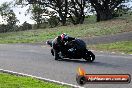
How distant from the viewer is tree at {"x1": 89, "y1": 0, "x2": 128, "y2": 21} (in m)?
58.2

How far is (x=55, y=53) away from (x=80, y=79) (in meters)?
11.7

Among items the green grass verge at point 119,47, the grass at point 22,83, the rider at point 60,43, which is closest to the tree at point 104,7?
the green grass verge at point 119,47

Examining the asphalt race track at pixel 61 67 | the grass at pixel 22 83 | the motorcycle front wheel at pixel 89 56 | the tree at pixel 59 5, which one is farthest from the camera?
the tree at pixel 59 5

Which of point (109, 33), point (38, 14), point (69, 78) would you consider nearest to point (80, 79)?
point (69, 78)

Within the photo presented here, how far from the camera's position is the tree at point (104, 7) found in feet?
191

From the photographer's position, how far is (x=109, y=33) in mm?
37031

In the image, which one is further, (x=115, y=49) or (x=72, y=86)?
(x=115, y=49)

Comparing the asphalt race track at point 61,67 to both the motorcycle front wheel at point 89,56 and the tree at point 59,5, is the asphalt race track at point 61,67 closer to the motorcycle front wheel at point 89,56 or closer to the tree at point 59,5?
the motorcycle front wheel at point 89,56

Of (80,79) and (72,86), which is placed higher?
(80,79)

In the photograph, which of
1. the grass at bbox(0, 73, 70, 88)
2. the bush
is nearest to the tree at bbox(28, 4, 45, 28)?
the bush

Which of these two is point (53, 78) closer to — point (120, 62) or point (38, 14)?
point (120, 62)

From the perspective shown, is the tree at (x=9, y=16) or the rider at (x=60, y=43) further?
the tree at (x=9, y=16)

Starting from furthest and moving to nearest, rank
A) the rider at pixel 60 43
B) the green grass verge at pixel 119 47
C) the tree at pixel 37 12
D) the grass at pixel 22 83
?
the tree at pixel 37 12, the green grass verge at pixel 119 47, the rider at pixel 60 43, the grass at pixel 22 83

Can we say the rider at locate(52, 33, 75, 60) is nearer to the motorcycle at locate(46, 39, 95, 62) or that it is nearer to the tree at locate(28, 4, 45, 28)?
the motorcycle at locate(46, 39, 95, 62)
